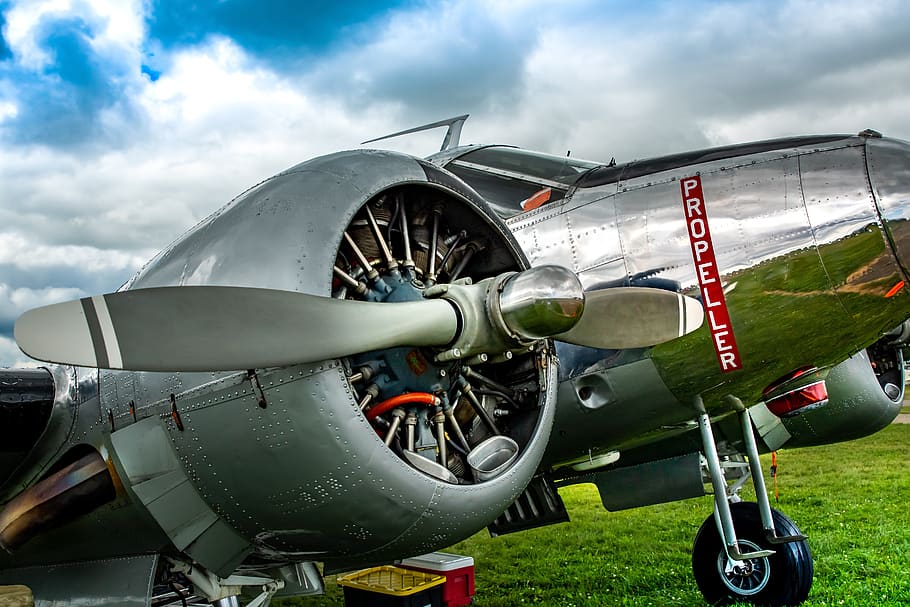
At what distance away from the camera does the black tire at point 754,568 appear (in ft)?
19.9

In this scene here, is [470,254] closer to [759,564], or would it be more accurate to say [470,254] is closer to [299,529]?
[299,529]

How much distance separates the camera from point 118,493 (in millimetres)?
4238

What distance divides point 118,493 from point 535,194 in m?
3.09

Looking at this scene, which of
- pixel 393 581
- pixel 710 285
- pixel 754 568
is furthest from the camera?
pixel 393 581

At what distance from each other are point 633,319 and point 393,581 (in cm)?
388

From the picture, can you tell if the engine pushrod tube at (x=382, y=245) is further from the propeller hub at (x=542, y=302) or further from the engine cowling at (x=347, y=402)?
the propeller hub at (x=542, y=302)

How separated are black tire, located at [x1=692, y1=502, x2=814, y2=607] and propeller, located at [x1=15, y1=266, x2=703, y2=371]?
132 inches

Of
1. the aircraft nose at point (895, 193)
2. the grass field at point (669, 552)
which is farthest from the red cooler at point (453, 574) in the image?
the aircraft nose at point (895, 193)

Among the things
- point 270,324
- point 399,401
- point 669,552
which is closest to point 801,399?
point 399,401

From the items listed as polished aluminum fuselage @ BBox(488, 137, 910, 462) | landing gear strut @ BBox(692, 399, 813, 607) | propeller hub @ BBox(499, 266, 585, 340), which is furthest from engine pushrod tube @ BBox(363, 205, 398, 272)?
landing gear strut @ BBox(692, 399, 813, 607)

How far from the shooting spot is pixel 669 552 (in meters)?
9.43

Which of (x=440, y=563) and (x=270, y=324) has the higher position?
(x=270, y=324)

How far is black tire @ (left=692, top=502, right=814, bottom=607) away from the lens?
6.05 meters

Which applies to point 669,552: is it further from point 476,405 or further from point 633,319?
point 476,405
